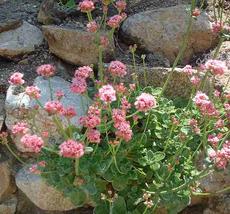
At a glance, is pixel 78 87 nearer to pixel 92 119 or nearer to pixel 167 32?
pixel 92 119

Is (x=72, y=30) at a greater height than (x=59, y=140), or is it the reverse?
(x=72, y=30)

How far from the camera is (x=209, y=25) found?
4.49 m

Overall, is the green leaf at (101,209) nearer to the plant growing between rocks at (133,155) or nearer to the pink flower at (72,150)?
the plant growing between rocks at (133,155)

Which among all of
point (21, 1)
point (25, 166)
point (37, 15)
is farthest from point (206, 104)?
point (21, 1)

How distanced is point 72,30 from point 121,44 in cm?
48

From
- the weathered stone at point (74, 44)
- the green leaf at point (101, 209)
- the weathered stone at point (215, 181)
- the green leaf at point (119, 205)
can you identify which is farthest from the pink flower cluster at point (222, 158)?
the weathered stone at point (74, 44)

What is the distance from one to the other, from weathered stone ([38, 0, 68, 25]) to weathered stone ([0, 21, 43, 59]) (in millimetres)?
108

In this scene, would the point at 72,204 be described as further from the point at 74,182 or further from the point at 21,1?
the point at 21,1

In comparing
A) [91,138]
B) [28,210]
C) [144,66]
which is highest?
[91,138]

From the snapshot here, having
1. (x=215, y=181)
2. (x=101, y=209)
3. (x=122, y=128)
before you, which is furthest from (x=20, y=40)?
(x=215, y=181)

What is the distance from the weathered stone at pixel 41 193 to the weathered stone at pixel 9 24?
1304mm

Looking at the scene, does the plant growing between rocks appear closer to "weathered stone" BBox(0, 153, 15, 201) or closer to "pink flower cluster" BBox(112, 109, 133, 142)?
"pink flower cluster" BBox(112, 109, 133, 142)

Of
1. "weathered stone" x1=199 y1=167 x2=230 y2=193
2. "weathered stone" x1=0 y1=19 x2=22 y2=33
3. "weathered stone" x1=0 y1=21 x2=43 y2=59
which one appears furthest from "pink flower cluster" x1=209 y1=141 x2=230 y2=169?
"weathered stone" x1=0 y1=19 x2=22 y2=33

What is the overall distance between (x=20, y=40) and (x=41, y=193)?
1328 mm
